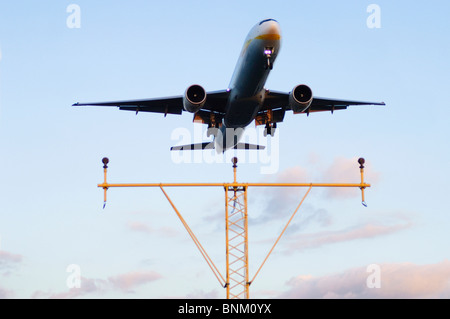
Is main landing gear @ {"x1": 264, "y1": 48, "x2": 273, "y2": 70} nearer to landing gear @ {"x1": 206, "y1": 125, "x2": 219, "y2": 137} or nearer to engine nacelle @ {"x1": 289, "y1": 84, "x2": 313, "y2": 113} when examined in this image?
engine nacelle @ {"x1": 289, "y1": 84, "x2": 313, "y2": 113}

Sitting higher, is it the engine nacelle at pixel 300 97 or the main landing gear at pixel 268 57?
the main landing gear at pixel 268 57

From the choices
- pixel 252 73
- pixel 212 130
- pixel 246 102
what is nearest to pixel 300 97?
pixel 246 102

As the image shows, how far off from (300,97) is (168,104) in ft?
30.2

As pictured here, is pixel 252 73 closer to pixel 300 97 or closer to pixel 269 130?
pixel 300 97

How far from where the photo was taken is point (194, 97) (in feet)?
128

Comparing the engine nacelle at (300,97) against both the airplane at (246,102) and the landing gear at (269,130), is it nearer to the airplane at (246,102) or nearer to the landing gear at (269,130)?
the airplane at (246,102)

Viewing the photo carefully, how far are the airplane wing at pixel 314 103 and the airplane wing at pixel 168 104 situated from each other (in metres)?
2.94

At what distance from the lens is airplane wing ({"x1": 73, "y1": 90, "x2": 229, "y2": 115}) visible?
137 feet

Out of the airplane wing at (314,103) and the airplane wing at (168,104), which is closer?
the airplane wing at (168,104)

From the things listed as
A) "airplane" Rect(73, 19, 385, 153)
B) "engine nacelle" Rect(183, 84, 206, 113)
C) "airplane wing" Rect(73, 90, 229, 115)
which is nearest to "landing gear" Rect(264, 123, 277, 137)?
"airplane" Rect(73, 19, 385, 153)

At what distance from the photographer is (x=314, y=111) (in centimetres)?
4691

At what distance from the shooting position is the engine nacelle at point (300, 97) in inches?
1561

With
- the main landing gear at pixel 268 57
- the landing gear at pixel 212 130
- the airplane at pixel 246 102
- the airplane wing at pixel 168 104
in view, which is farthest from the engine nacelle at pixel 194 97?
the landing gear at pixel 212 130

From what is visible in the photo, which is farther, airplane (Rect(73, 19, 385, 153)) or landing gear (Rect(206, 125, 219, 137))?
landing gear (Rect(206, 125, 219, 137))
